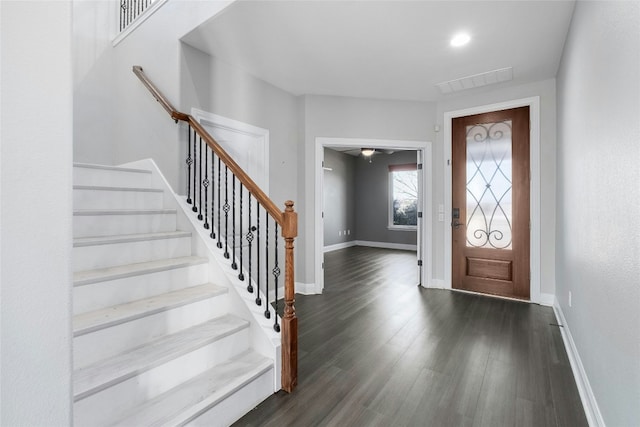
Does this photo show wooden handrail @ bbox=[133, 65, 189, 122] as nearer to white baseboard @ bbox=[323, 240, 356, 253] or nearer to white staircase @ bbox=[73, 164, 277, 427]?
white staircase @ bbox=[73, 164, 277, 427]

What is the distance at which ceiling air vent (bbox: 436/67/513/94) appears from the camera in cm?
333

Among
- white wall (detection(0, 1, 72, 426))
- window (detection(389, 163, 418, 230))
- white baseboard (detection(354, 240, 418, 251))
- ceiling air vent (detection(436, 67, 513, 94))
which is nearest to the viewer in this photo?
white wall (detection(0, 1, 72, 426))

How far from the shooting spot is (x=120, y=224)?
7.62 feet

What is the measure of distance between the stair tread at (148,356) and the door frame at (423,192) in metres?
2.18

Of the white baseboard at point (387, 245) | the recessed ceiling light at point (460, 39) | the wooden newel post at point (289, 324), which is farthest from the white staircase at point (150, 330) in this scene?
the white baseboard at point (387, 245)

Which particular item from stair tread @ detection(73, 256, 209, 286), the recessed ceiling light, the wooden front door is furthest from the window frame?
stair tread @ detection(73, 256, 209, 286)

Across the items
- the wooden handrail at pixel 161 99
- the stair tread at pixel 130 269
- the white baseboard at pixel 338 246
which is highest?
the wooden handrail at pixel 161 99

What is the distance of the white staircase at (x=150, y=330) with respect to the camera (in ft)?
4.64

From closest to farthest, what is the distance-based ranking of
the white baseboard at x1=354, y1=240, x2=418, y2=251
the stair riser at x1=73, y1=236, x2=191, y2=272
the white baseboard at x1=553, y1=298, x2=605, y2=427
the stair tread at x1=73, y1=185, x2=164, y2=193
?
the white baseboard at x1=553, y1=298, x2=605, y2=427
the stair riser at x1=73, y1=236, x2=191, y2=272
the stair tread at x1=73, y1=185, x2=164, y2=193
the white baseboard at x1=354, y1=240, x2=418, y2=251

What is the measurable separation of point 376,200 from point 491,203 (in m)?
4.71

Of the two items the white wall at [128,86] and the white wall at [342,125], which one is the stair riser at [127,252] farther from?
the white wall at [342,125]

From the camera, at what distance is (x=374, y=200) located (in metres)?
8.55

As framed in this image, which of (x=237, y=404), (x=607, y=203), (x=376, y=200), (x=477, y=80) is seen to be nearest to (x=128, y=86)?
(x=237, y=404)

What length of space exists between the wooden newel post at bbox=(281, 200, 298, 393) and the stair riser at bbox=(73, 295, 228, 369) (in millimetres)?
505
